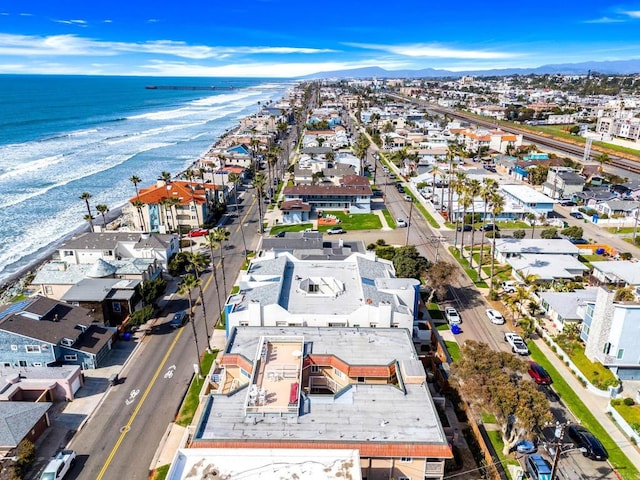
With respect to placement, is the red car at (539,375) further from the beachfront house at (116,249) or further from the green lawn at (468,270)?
the beachfront house at (116,249)

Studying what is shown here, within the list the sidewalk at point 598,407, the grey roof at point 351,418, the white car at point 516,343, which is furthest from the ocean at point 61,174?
the sidewalk at point 598,407

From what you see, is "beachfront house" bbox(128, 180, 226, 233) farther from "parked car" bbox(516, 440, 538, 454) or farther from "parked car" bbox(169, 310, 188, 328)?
"parked car" bbox(516, 440, 538, 454)

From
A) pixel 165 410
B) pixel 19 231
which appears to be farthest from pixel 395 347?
pixel 19 231

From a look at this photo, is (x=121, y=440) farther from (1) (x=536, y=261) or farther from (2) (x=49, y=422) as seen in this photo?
(1) (x=536, y=261)

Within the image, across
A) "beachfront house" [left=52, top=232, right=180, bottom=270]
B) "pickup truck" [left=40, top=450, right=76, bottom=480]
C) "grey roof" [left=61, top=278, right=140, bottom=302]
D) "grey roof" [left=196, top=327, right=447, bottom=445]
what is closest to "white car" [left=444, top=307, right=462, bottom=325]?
"grey roof" [left=196, top=327, right=447, bottom=445]

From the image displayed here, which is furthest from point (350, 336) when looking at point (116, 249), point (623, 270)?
point (623, 270)

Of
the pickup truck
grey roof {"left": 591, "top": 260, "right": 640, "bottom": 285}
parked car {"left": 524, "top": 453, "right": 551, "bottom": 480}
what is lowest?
parked car {"left": 524, "top": 453, "right": 551, "bottom": 480}
